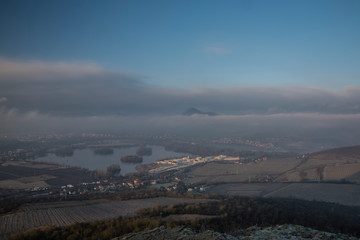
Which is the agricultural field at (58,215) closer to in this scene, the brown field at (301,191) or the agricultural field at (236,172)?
the brown field at (301,191)

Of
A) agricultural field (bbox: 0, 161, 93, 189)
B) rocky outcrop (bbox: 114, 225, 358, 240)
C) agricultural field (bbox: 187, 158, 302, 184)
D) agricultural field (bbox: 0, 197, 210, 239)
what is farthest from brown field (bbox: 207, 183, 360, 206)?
agricultural field (bbox: 0, 161, 93, 189)

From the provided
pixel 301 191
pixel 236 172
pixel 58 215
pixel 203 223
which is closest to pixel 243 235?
pixel 203 223

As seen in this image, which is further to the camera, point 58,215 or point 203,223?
point 58,215

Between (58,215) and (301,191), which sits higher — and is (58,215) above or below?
above

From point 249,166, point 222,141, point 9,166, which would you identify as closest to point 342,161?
point 249,166

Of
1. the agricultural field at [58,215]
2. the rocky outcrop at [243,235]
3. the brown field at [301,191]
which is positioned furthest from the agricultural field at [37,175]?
the rocky outcrop at [243,235]

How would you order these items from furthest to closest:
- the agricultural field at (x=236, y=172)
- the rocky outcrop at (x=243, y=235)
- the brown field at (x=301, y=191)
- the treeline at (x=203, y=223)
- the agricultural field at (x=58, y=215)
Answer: the agricultural field at (x=236, y=172) < the brown field at (x=301, y=191) < the agricultural field at (x=58, y=215) < the treeline at (x=203, y=223) < the rocky outcrop at (x=243, y=235)

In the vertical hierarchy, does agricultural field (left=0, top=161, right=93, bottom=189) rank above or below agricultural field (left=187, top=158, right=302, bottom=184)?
above

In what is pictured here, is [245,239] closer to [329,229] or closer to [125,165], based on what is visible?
[329,229]

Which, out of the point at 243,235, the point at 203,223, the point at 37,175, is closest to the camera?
the point at 243,235

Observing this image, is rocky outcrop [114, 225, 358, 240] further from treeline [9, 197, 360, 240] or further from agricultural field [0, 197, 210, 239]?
agricultural field [0, 197, 210, 239]

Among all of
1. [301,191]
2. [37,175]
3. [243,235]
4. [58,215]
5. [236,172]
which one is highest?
[243,235]

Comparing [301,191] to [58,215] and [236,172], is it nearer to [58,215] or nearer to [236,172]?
[236,172]

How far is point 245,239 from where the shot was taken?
5715 mm
